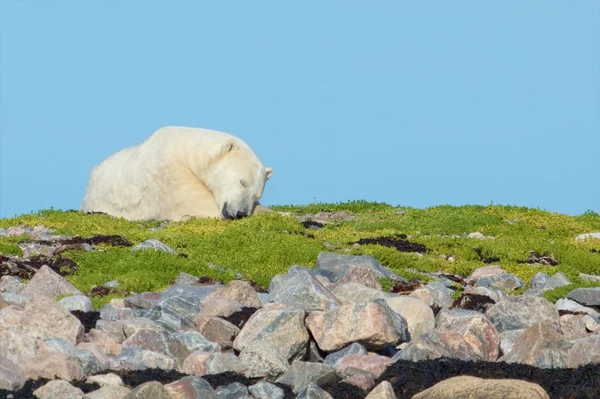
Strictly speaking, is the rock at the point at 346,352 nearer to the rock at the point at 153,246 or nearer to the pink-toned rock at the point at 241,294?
the pink-toned rock at the point at 241,294

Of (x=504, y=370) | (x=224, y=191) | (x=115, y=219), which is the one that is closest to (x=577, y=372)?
(x=504, y=370)

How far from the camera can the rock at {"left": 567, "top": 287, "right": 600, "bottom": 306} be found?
50.9ft

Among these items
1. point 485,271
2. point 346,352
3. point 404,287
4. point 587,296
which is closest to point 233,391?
point 346,352

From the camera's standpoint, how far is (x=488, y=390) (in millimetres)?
8914

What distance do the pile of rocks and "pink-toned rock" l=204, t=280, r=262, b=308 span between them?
0.05ft

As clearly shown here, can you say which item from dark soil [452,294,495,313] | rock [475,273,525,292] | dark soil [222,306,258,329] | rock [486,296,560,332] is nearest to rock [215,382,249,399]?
dark soil [222,306,258,329]

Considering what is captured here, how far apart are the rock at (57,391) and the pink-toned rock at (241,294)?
426 centimetres

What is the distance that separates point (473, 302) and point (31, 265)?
719 cm

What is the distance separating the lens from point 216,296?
13.8 metres

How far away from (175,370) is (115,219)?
1397cm

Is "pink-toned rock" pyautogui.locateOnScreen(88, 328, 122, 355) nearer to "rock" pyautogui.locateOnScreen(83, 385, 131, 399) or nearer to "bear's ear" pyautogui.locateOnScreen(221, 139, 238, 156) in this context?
"rock" pyautogui.locateOnScreen(83, 385, 131, 399)

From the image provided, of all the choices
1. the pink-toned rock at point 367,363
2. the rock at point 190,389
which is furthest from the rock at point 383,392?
the rock at point 190,389

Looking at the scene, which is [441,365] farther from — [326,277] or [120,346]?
[326,277]

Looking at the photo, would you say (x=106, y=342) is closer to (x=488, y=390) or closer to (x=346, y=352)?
(x=346, y=352)
